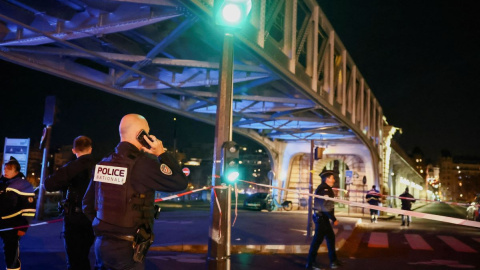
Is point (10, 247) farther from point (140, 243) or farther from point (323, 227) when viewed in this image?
point (323, 227)

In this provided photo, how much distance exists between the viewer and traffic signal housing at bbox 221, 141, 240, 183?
569 cm

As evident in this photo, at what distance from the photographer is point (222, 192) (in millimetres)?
5656

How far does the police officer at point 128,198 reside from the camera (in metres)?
3.36

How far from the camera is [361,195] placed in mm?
29766

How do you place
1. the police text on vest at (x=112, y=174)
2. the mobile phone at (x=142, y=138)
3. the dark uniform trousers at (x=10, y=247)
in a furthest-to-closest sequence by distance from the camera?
the dark uniform trousers at (x=10, y=247) < the mobile phone at (x=142, y=138) < the police text on vest at (x=112, y=174)

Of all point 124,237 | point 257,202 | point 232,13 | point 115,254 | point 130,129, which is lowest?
point 257,202

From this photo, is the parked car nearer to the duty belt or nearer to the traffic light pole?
the traffic light pole

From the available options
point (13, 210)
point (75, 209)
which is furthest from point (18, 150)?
point (75, 209)

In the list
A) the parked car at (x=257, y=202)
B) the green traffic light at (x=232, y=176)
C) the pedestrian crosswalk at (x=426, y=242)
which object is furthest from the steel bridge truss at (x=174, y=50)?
the parked car at (x=257, y=202)

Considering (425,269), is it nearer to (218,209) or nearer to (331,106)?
(218,209)

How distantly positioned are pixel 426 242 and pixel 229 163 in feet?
32.9

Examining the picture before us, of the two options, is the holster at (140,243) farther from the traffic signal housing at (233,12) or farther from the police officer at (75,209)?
the traffic signal housing at (233,12)

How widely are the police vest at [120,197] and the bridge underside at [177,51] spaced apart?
4022 mm

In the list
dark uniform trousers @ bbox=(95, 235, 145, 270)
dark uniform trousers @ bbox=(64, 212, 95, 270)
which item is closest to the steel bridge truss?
dark uniform trousers @ bbox=(64, 212, 95, 270)
